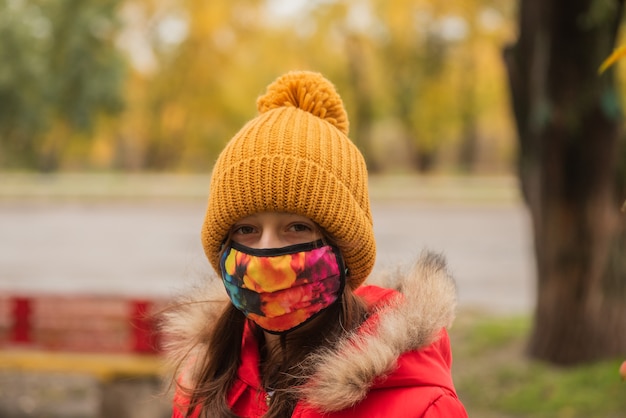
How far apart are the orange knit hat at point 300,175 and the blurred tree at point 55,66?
1623 centimetres

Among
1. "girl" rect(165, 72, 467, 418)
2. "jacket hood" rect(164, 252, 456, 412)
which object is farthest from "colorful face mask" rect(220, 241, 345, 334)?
"jacket hood" rect(164, 252, 456, 412)

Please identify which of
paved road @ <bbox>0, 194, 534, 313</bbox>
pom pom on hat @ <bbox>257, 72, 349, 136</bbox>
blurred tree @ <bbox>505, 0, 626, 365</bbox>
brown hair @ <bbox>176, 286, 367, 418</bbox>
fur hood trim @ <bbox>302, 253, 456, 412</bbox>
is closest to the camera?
fur hood trim @ <bbox>302, 253, 456, 412</bbox>

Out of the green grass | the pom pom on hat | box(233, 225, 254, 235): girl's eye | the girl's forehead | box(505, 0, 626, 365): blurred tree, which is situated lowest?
the green grass

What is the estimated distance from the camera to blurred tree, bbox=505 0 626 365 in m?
5.88

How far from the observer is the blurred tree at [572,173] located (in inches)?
231

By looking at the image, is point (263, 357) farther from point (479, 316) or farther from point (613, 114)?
point (479, 316)

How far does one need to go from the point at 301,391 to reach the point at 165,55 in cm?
3204

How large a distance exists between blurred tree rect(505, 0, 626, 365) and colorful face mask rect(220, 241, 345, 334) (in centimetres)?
449

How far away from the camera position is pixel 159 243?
1667 cm

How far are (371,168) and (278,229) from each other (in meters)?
34.3

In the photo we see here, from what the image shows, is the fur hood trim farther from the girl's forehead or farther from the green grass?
the green grass

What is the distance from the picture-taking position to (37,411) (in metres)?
6.21

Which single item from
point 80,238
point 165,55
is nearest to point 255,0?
point 80,238

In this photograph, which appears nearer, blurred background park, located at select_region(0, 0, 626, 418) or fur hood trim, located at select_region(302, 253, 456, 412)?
fur hood trim, located at select_region(302, 253, 456, 412)
